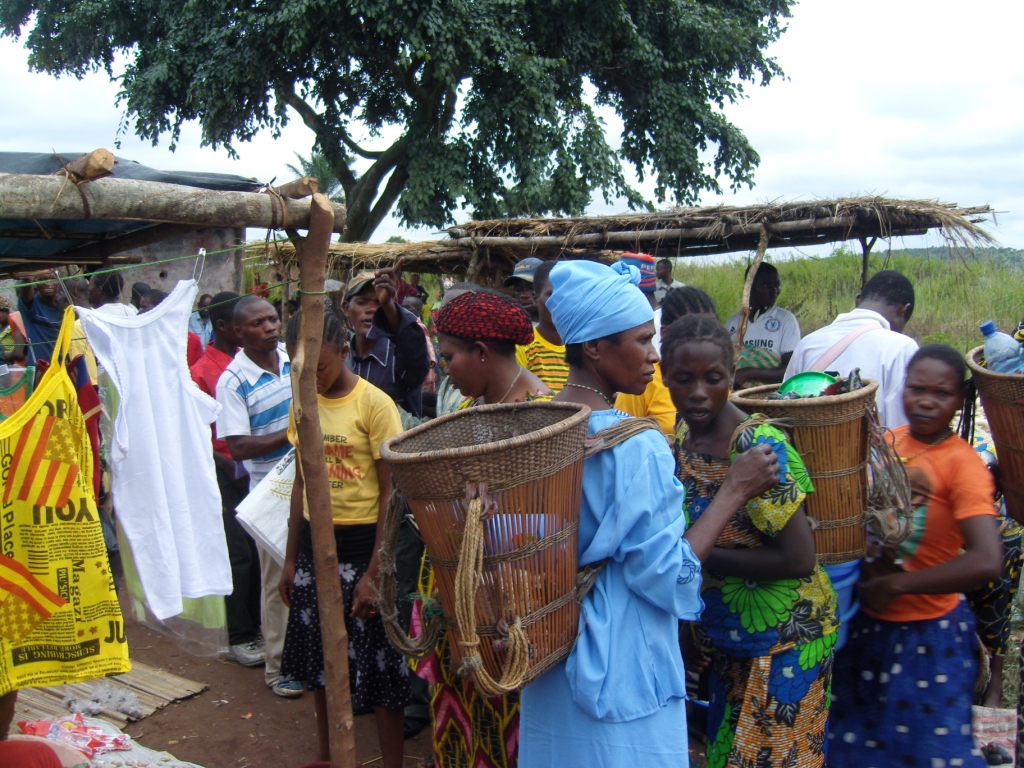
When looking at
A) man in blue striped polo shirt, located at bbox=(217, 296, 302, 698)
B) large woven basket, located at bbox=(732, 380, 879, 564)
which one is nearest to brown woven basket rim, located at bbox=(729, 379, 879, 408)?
large woven basket, located at bbox=(732, 380, 879, 564)

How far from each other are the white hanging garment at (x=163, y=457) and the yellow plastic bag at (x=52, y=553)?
26 cm

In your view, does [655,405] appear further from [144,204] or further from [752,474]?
[144,204]

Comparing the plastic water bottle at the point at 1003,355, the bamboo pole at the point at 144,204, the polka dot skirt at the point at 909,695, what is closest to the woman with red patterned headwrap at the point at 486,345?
the bamboo pole at the point at 144,204

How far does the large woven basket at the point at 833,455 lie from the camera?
91.0 inches

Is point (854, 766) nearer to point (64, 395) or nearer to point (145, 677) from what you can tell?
point (64, 395)

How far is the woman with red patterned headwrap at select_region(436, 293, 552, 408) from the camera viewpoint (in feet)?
8.63

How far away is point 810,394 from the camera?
2428mm

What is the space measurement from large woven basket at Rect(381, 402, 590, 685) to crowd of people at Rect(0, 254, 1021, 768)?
13cm

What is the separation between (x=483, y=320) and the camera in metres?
2.62

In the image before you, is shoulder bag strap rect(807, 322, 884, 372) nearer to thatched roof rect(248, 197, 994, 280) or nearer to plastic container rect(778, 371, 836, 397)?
plastic container rect(778, 371, 836, 397)

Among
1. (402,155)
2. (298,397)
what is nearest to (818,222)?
(298,397)

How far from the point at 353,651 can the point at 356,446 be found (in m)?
0.82

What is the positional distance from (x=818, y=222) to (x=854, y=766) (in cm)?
499

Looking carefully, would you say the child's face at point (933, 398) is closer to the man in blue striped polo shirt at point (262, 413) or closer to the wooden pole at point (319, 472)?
the wooden pole at point (319, 472)
